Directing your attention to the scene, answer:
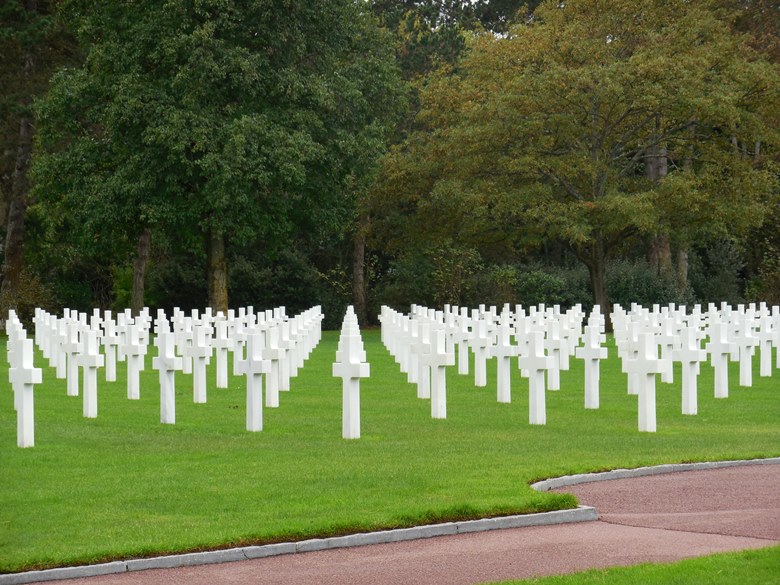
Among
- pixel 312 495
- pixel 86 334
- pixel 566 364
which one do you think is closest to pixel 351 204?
pixel 566 364

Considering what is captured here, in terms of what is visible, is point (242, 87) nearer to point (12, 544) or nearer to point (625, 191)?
point (625, 191)

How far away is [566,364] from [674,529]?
46.0 feet

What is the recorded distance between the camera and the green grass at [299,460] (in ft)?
32.7

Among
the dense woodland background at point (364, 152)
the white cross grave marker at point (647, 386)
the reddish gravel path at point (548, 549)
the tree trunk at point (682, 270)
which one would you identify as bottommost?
the reddish gravel path at point (548, 549)

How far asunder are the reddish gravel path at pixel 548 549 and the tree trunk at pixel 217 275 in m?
34.9

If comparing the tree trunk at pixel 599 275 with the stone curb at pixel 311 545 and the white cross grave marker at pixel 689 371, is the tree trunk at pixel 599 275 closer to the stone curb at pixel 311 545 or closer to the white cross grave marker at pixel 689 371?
the white cross grave marker at pixel 689 371

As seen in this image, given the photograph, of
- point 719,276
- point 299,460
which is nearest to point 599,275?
point 719,276

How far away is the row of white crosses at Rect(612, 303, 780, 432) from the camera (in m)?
16.2

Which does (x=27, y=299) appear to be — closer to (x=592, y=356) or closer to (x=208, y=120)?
(x=208, y=120)

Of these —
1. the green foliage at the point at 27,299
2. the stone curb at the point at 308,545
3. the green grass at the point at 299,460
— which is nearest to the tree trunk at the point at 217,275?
the green foliage at the point at 27,299

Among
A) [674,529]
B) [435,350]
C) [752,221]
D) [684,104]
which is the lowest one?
[674,529]

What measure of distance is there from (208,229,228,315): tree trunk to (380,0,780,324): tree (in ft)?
24.7

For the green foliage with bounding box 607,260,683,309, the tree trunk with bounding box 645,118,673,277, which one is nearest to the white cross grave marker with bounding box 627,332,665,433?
the green foliage with bounding box 607,260,683,309

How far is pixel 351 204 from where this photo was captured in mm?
50594
